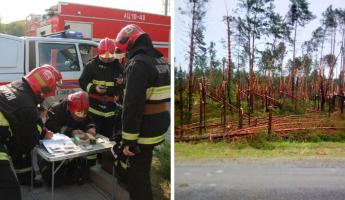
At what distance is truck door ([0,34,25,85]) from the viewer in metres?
4.68

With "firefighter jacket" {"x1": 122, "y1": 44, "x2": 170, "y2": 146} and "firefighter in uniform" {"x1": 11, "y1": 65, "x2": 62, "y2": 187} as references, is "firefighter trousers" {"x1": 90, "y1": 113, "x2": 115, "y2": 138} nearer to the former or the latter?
"firefighter in uniform" {"x1": 11, "y1": 65, "x2": 62, "y2": 187}

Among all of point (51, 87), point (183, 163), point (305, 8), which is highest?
point (305, 8)

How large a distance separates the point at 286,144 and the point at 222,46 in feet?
2.05

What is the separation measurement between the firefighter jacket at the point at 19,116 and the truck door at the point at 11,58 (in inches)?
86.3

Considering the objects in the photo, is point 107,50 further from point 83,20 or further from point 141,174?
point 83,20

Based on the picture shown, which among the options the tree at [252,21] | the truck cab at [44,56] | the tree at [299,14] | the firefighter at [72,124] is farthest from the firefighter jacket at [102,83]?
the tree at [299,14]

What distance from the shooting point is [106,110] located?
149 inches

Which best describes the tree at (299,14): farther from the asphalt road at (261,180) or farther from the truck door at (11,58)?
the truck door at (11,58)

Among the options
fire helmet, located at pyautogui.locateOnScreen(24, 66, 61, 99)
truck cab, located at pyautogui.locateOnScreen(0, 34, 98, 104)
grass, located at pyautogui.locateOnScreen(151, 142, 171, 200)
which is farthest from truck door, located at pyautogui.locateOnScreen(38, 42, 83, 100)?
grass, located at pyautogui.locateOnScreen(151, 142, 171, 200)

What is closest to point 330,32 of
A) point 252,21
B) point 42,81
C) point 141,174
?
point 252,21

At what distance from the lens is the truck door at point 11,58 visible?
468cm

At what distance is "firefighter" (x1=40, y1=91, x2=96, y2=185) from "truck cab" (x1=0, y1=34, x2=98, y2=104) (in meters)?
1.01

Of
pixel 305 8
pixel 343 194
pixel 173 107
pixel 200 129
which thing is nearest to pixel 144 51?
pixel 173 107

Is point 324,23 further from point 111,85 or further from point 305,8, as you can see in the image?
point 111,85
